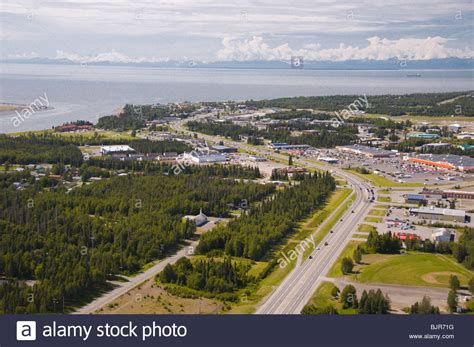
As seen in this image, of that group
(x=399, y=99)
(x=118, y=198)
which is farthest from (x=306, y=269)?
(x=399, y=99)

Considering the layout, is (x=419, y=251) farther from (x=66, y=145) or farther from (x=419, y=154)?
(x=66, y=145)

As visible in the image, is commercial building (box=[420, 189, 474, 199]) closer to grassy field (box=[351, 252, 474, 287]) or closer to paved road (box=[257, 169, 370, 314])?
paved road (box=[257, 169, 370, 314])

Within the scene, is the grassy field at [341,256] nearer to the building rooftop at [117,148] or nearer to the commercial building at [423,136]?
the building rooftop at [117,148]

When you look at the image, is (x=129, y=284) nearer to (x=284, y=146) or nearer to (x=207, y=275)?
(x=207, y=275)

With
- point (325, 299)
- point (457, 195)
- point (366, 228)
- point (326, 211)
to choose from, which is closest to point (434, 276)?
point (325, 299)

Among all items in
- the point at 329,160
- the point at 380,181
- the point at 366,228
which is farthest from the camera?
the point at 329,160
